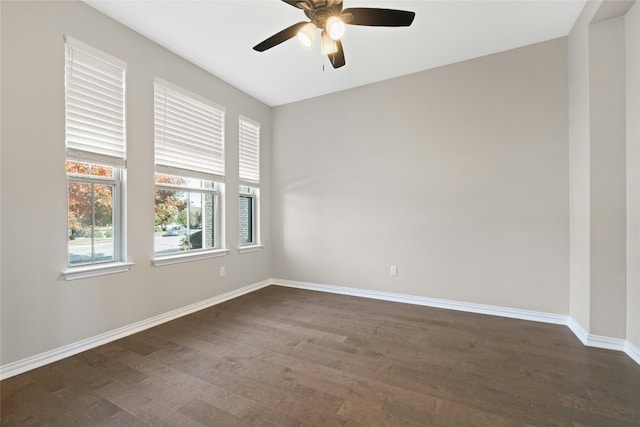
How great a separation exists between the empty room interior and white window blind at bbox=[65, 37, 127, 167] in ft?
0.06

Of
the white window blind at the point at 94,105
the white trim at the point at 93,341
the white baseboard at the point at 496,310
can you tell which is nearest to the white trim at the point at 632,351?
the white baseboard at the point at 496,310

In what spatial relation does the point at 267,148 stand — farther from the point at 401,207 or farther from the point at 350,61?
the point at 401,207

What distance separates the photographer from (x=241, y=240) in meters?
4.17

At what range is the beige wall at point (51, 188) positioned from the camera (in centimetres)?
195

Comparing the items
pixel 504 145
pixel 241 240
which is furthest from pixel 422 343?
pixel 241 240

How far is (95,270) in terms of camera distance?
2.37m

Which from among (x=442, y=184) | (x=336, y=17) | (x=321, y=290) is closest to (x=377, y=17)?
(x=336, y=17)

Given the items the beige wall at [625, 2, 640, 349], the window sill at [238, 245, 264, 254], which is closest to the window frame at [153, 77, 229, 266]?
the window sill at [238, 245, 264, 254]

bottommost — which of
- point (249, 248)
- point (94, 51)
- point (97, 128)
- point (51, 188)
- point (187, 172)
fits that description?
point (249, 248)

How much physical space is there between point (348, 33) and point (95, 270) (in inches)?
129

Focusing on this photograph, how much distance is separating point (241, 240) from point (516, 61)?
4.19 meters

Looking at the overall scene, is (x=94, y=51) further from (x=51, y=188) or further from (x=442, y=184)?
(x=442, y=184)

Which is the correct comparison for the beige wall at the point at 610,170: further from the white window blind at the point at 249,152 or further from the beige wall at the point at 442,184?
the white window blind at the point at 249,152

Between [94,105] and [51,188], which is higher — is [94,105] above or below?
above
